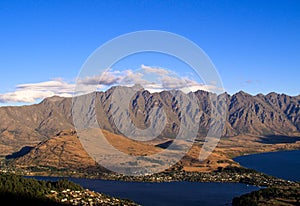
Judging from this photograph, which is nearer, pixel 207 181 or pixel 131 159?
pixel 207 181

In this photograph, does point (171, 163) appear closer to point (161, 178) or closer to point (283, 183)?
point (161, 178)

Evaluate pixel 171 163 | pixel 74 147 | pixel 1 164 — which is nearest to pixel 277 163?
pixel 171 163

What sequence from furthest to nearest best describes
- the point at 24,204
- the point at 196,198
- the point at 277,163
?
the point at 277,163 < the point at 196,198 < the point at 24,204

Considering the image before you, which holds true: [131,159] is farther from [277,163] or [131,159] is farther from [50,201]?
[50,201]

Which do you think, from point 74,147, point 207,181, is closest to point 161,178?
point 207,181

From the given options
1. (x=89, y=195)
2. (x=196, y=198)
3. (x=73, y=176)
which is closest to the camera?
(x=89, y=195)

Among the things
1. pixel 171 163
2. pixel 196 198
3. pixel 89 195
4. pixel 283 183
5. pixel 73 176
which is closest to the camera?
pixel 89 195
